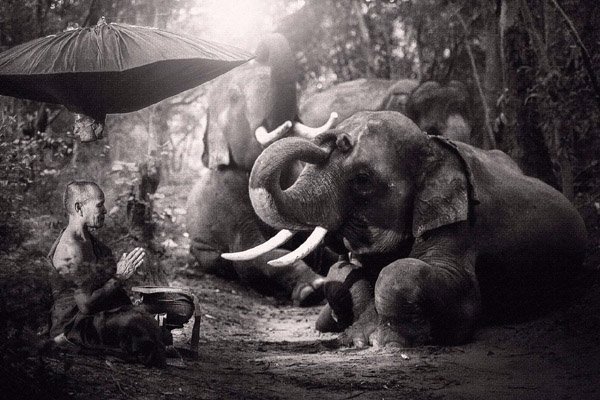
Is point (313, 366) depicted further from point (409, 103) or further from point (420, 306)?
point (409, 103)

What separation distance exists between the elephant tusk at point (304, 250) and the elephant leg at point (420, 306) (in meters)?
0.67

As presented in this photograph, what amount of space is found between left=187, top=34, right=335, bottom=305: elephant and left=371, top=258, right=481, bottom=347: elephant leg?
300 cm

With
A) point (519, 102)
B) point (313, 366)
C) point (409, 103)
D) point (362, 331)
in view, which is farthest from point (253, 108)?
point (313, 366)

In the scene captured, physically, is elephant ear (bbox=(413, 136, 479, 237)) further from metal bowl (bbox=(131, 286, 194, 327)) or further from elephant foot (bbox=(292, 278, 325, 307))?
elephant foot (bbox=(292, 278, 325, 307))

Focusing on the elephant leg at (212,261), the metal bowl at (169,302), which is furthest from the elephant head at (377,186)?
the elephant leg at (212,261)

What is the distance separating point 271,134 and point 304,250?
3.09 meters

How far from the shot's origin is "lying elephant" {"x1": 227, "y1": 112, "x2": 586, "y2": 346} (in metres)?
6.38

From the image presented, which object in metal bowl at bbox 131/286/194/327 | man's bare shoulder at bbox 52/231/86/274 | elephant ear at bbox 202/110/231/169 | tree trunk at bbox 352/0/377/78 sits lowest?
metal bowl at bbox 131/286/194/327

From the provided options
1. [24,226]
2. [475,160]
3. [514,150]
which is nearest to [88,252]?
[24,226]

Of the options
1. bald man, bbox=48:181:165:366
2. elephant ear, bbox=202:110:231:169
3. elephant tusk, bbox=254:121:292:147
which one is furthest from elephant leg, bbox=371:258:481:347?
elephant ear, bbox=202:110:231:169

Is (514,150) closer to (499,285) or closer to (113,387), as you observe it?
(499,285)

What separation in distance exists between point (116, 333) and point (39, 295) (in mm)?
848

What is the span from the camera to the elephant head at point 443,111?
398 inches

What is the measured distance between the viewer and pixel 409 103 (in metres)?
10.3
